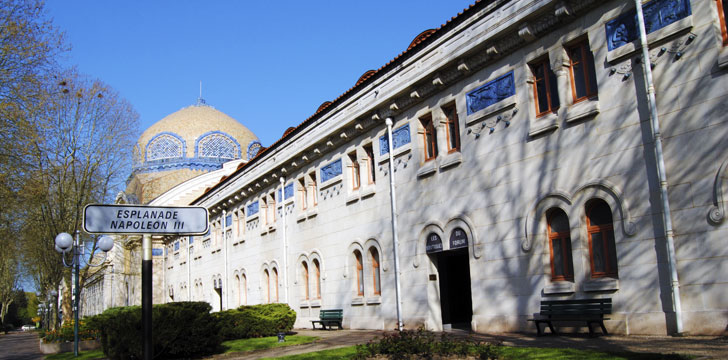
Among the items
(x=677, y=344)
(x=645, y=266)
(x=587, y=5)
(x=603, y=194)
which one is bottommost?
(x=677, y=344)

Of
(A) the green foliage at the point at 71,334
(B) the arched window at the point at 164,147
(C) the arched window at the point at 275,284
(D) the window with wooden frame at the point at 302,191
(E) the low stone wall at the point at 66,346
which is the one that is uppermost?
(B) the arched window at the point at 164,147

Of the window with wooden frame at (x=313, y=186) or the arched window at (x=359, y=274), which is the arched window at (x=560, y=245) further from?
the window with wooden frame at (x=313, y=186)

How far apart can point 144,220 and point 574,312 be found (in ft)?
28.8

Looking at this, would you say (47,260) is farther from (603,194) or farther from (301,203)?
(603,194)

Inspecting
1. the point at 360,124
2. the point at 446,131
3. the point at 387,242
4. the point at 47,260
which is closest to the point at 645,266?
the point at 446,131

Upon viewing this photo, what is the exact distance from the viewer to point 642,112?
11594 mm

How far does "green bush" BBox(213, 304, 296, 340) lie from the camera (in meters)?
20.0

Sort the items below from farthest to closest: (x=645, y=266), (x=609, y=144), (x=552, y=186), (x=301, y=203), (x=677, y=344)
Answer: (x=301, y=203) < (x=552, y=186) < (x=609, y=144) < (x=645, y=266) < (x=677, y=344)

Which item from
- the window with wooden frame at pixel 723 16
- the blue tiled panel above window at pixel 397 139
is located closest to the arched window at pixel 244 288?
the blue tiled panel above window at pixel 397 139

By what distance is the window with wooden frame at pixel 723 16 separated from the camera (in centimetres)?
1061

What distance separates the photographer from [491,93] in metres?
15.4

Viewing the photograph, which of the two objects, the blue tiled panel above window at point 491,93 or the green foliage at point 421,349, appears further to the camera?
the blue tiled panel above window at point 491,93

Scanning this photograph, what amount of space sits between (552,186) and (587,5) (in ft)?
12.4

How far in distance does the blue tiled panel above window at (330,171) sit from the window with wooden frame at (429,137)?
539 cm
